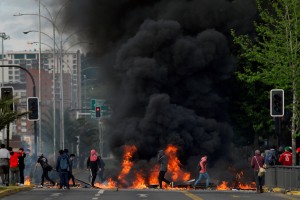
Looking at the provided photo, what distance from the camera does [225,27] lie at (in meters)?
68.3

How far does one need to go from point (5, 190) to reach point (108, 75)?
32.5m

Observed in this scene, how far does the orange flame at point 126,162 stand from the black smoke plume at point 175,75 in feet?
1.36

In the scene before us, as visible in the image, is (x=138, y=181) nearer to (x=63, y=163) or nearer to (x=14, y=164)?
(x=14, y=164)

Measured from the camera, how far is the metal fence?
39.8m

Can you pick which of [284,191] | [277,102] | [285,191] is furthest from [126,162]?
[285,191]

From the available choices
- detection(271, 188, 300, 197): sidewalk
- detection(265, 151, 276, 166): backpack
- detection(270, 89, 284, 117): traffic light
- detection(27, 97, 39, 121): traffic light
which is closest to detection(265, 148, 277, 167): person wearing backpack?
detection(265, 151, 276, 166): backpack

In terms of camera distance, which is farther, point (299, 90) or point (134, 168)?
point (134, 168)

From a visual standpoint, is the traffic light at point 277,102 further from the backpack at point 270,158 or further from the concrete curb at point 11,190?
the concrete curb at point 11,190

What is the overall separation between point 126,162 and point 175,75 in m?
7.22

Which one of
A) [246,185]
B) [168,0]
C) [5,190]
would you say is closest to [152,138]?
[246,185]

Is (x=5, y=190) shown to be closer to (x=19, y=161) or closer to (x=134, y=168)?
(x=19, y=161)

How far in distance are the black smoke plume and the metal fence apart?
18302 millimetres

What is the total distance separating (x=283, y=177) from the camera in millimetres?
41344

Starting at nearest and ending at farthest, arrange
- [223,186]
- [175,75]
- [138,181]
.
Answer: [223,186], [138,181], [175,75]
